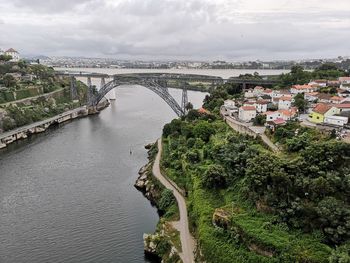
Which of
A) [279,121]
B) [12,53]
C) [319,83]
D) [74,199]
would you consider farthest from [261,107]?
[12,53]

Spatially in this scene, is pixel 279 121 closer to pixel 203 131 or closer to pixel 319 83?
pixel 203 131

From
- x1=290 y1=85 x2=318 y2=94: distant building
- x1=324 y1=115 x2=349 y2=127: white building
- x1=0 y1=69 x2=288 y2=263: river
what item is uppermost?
x1=290 y1=85 x2=318 y2=94: distant building

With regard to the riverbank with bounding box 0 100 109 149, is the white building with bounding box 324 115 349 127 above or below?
above

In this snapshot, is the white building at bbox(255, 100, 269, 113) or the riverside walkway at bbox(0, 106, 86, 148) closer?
the white building at bbox(255, 100, 269, 113)

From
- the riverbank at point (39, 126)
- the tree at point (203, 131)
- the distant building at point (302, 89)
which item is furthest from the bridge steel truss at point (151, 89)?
the tree at point (203, 131)

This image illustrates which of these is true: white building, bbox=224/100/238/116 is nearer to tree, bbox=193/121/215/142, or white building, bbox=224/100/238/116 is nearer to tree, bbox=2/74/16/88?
tree, bbox=193/121/215/142

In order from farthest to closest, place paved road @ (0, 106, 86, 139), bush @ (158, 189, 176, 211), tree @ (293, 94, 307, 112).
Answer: paved road @ (0, 106, 86, 139)
tree @ (293, 94, 307, 112)
bush @ (158, 189, 176, 211)

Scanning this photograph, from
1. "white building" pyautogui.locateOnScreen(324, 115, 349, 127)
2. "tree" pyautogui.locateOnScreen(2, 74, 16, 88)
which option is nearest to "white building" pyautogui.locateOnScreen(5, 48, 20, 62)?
"tree" pyautogui.locateOnScreen(2, 74, 16, 88)
